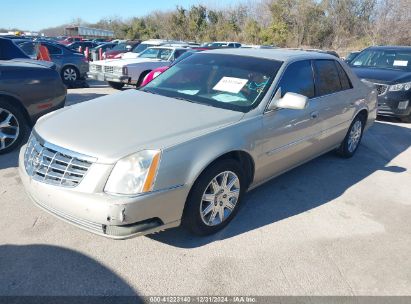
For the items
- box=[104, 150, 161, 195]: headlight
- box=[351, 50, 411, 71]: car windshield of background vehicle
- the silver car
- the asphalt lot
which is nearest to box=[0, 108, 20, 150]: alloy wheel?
the asphalt lot

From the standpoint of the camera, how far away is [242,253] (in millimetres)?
3031

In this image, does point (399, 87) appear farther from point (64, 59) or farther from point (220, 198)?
point (64, 59)

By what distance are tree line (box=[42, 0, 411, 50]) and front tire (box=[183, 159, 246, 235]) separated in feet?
98.3

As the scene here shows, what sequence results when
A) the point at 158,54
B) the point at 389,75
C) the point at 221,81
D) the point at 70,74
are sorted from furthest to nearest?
the point at 158,54
the point at 70,74
the point at 389,75
the point at 221,81

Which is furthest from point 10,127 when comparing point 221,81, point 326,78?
point 326,78

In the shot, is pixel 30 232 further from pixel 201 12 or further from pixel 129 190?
pixel 201 12

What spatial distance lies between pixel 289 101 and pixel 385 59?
711 cm

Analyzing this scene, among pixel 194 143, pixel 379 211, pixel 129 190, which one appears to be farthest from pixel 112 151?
pixel 379 211

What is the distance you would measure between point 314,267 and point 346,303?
0.41 metres

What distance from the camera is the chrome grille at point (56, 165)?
8.49ft

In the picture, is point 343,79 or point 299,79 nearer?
point 299,79

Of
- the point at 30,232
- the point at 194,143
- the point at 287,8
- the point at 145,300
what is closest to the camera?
the point at 145,300

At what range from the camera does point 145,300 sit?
247 centimetres

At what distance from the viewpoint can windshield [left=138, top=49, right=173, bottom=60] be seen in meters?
12.0
